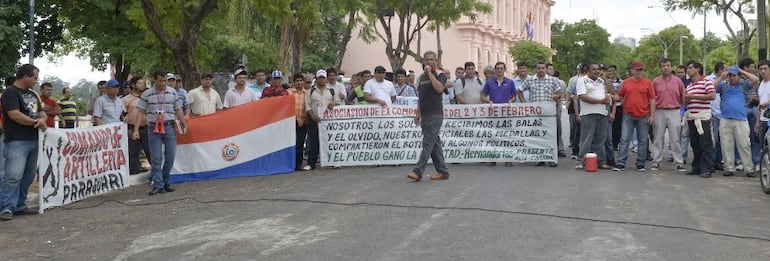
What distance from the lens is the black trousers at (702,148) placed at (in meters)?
13.0

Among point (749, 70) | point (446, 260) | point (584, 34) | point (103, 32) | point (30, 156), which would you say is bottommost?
point (446, 260)

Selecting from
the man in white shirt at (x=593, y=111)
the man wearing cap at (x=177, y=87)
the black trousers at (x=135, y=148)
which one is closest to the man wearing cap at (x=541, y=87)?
the man in white shirt at (x=593, y=111)

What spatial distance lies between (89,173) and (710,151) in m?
8.90

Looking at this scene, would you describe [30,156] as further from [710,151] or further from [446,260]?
[710,151]

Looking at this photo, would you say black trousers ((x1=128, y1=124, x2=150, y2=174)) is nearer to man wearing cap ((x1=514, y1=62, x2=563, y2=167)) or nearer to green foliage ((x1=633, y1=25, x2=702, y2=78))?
man wearing cap ((x1=514, y1=62, x2=563, y2=167))

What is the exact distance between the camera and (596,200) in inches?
393

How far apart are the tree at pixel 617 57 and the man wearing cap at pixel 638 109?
73.0m

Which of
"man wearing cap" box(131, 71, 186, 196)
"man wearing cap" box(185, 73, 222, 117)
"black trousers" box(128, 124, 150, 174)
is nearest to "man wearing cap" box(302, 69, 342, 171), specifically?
"man wearing cap" box(185, 73, 222, 117)

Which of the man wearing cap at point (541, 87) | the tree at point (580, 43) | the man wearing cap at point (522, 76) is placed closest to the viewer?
the man wearing cap at point (541, 87)

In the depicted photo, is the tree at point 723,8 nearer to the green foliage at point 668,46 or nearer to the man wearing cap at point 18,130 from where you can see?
the man wearing cap at point 18,130

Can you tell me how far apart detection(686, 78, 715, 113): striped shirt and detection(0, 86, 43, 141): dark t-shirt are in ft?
30.5

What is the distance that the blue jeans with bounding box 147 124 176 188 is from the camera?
39.4 ft

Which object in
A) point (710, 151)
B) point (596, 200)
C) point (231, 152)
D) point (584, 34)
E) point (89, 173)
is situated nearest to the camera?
point (596, 200)

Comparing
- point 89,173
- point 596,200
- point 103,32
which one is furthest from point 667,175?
point 103,32
